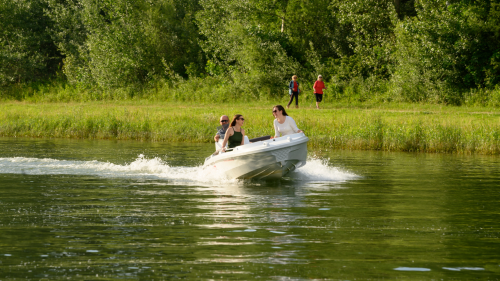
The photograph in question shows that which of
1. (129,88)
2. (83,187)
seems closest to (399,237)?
(83,187)

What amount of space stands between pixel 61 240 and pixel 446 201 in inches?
269

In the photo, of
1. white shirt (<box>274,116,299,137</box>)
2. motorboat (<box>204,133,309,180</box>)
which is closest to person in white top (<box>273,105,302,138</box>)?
white shirt (<box>274,116,299,137</box>)

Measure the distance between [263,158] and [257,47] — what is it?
24173 millimetres

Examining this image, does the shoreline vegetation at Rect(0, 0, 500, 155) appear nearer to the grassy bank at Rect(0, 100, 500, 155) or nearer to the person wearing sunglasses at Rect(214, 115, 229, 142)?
the grassy bank at Rect(0, 100, 500, 155)

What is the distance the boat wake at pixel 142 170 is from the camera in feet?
52.0

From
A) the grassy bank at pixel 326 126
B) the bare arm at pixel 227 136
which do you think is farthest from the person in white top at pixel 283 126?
the grassy bank at pixel 326 126

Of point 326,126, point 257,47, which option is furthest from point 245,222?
point 257,47

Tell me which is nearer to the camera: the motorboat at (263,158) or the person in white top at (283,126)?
the motorboat at (263,158)

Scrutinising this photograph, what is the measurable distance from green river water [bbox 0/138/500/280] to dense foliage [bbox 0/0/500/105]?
15985 mm

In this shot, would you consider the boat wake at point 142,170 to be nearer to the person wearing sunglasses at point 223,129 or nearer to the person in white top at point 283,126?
the person wearing sunglasses at point 223,129

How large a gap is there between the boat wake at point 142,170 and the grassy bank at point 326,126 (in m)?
6.11

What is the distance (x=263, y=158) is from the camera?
48.1 ft

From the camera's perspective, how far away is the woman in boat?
15.2m

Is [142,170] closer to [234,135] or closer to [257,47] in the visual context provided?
[234,135]
